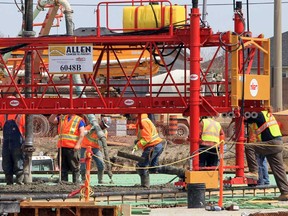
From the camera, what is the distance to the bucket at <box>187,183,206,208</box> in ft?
69.8

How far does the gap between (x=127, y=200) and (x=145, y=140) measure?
268 centimetres

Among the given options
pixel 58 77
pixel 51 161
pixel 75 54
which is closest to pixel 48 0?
pixel 51 161

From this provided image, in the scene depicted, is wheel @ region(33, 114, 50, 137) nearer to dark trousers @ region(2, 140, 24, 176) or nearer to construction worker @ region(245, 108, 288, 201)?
dark trousers @ region(2, 140, 24, 176)

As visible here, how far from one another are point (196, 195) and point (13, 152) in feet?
22.9

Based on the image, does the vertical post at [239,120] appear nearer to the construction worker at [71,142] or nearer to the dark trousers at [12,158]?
the construction worker at [71,142]

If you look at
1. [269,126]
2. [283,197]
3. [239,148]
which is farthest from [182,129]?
[283,197]

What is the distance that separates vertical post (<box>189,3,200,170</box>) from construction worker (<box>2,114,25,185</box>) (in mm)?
6433

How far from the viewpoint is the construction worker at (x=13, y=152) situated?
87.7 feet

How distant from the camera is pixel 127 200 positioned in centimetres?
2319

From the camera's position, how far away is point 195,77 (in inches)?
851

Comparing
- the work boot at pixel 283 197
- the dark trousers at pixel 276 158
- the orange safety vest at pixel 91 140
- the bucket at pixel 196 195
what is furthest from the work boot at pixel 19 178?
the work boot at pixel 283 197

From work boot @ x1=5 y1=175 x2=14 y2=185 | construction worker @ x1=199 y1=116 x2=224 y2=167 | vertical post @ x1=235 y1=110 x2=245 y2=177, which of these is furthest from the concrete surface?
work boot @ x1=5 y1=175 x2=14 y2=185

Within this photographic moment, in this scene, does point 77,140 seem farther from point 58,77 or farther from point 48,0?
point 58,77

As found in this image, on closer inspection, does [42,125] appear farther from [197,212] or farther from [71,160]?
[197,212]
